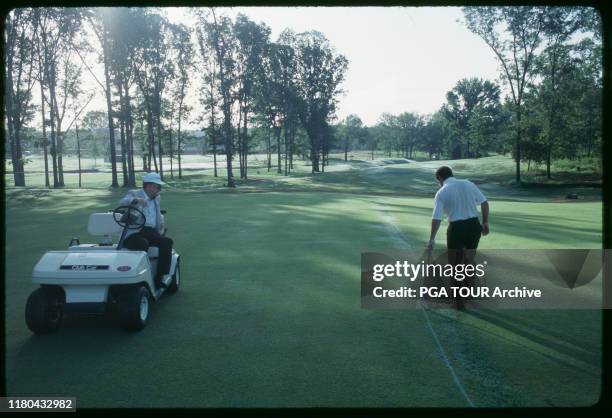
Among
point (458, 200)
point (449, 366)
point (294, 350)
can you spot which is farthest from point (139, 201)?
point (449, 366)

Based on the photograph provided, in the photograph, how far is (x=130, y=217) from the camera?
267 inches

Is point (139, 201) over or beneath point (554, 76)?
beneath

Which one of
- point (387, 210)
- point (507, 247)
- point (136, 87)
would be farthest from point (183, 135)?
point (507, 247)

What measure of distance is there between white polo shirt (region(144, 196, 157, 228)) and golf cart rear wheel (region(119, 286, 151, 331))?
1.37 metres

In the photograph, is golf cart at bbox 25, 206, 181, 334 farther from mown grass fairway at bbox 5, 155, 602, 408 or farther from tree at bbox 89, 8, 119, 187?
tree at bbox 89, 8, 119, 187

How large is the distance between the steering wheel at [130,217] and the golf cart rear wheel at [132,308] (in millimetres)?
1091

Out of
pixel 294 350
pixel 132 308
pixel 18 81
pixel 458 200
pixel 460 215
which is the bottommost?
pixel 294 350

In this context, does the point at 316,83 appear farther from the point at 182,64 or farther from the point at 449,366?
the point at 449,366

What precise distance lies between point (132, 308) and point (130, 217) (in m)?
1.48

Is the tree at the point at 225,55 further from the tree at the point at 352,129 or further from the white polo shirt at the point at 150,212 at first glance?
the tree at the point at 352,129

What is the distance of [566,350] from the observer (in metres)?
5.27

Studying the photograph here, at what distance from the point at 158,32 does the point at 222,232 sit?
112ft

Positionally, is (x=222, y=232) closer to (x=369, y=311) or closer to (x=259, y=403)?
(x=369, y=311)

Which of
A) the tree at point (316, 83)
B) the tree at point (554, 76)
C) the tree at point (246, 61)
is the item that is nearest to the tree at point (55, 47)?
the tree at point (246, 61)
